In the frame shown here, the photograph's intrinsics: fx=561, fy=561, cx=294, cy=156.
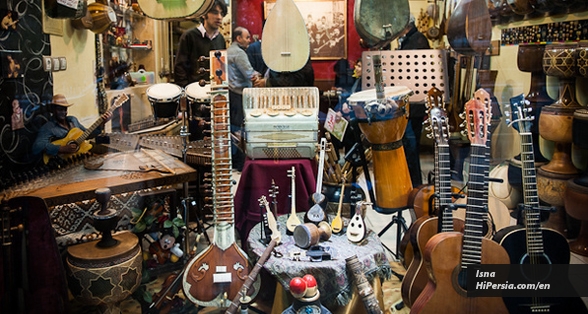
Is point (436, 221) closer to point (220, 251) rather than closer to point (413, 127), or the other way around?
point (413, 127)

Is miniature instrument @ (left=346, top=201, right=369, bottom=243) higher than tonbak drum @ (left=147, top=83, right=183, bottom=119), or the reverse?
tonbak drum @ (left=147, top=83, right=183, bottom=119)

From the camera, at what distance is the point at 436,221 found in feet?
9.41

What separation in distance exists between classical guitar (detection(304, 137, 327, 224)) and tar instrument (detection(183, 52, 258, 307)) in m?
0.40

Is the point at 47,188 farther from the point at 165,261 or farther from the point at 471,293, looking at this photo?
the point at 471,293

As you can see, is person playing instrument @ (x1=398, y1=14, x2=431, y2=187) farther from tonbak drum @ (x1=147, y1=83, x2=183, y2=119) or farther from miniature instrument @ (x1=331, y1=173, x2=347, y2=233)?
tonbak drum @ (x1=147, y1=83, x2=183, y2=119)

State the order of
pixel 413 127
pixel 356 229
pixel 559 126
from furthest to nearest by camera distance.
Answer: pixel 559 126
pixel 413 127
pixel 356 229

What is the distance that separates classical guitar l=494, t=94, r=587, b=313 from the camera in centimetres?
269

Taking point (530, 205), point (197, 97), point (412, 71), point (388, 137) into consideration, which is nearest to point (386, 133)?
point (388, 137)

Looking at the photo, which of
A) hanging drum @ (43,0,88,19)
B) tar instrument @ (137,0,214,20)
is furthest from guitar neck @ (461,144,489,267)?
hanging drum @ (43,0,88,19)

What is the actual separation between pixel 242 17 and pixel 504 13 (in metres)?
1.61

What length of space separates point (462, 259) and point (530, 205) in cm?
46

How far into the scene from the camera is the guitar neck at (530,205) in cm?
269

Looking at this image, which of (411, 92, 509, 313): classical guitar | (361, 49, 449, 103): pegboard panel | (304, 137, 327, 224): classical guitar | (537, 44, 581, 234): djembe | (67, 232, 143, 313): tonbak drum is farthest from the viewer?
(537, 44, 581, 234): djembe

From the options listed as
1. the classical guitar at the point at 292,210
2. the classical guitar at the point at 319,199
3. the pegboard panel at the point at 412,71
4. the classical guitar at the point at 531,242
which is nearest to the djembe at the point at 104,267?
the classical guitar at the point at 292,210
